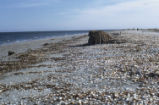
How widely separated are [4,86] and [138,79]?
5.88 metres

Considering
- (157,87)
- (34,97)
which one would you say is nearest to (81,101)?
(34,97)

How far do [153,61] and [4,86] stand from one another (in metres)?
8.16

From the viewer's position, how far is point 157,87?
775 centimetres

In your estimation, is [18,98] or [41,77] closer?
[18,98]

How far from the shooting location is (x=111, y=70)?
35.3 feet

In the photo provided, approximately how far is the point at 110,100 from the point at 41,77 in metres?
4.88

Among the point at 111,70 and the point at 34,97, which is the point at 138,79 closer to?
the point at 111,70

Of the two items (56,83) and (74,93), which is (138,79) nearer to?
(74,93)

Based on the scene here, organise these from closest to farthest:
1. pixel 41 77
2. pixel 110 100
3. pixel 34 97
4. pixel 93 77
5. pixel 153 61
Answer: pixel 110 100 → pixel 34 97 → pixel 93 77 → pixel 41 77 → pixel 153 61

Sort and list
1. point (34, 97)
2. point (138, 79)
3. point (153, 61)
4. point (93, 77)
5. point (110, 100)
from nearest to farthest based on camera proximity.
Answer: point (110, 100), point (34, 97), point (138, 79), point (93, 77), point (153, 61)

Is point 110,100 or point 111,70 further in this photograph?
point 111,70

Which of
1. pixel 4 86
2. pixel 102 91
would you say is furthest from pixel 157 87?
pixel 4 86

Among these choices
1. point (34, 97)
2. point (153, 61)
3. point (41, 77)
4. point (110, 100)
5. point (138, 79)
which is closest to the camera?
point (110, 100)

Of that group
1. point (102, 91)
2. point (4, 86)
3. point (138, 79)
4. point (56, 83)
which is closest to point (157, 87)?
point (138, 79)
